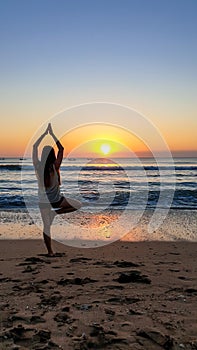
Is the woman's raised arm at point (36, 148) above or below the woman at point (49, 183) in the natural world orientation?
above

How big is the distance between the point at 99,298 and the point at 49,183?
10.7 feet

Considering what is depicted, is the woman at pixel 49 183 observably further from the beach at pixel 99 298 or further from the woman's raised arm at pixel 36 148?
the beach at pixel 99 298

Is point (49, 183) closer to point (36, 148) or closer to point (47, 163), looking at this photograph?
point (47, 163)

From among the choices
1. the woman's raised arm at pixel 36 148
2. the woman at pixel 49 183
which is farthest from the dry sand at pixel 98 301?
the woman's raised arm at pixel 36 148

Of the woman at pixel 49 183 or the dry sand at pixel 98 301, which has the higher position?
the woman at pixel 49 183

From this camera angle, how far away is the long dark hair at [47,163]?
7.38m

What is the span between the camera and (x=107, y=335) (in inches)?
142

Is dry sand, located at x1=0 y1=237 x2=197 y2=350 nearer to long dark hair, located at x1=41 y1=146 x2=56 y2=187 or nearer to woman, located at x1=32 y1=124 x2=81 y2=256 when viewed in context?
woman, located at x1=32 y1=124 x2=81 y2=256

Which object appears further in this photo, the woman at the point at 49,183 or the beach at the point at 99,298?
the woman at the point at 49,183

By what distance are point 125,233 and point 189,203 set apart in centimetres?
814

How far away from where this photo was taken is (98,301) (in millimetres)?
4582

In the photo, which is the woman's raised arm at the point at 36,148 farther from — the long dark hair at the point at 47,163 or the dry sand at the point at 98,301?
the dry sand at the point at 98,301

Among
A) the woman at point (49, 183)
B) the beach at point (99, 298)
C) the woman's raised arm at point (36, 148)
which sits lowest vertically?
the beach at point (99, 298)

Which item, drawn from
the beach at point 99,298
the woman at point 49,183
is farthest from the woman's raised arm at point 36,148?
the beach at point 99,298
